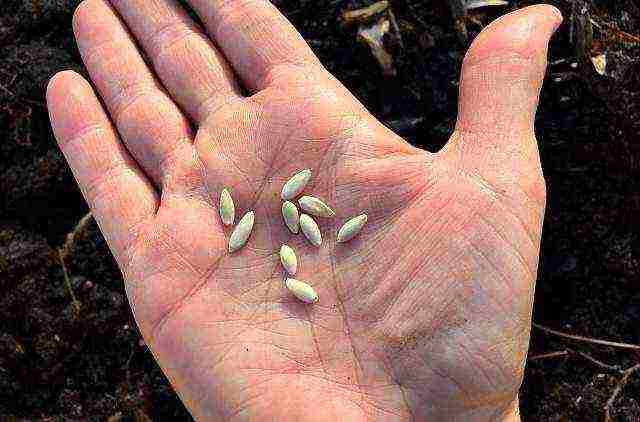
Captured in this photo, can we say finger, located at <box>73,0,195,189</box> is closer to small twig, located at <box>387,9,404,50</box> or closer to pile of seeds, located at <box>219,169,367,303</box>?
pile of seeds, located at <box>219,169,367,303</box>

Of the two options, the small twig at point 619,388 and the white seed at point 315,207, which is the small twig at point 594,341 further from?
the white seed at point 315,207

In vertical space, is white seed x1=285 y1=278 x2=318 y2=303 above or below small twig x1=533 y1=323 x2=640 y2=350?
above

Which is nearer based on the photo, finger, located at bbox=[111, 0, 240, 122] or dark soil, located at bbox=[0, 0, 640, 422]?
finger, located at bbox=[111, 0, 240, 122]

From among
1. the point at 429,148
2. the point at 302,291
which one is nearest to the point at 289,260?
the point at 302,291

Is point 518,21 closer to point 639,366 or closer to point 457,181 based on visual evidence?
point 457,181

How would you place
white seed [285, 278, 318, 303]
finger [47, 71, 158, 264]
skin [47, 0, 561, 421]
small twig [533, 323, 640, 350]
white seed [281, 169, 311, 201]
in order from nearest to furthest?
skin [47, 0, 561, 421] → white seed [285, 278, 318, 303] → white seed [281, 169, 311, 201] → finger [47, 71, 158, 264] → small twig [533, 323, 640, 350]

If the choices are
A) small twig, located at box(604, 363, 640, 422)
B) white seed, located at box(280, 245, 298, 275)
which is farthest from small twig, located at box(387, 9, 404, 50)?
small twig, located at box(604, 363, 640, 422)
